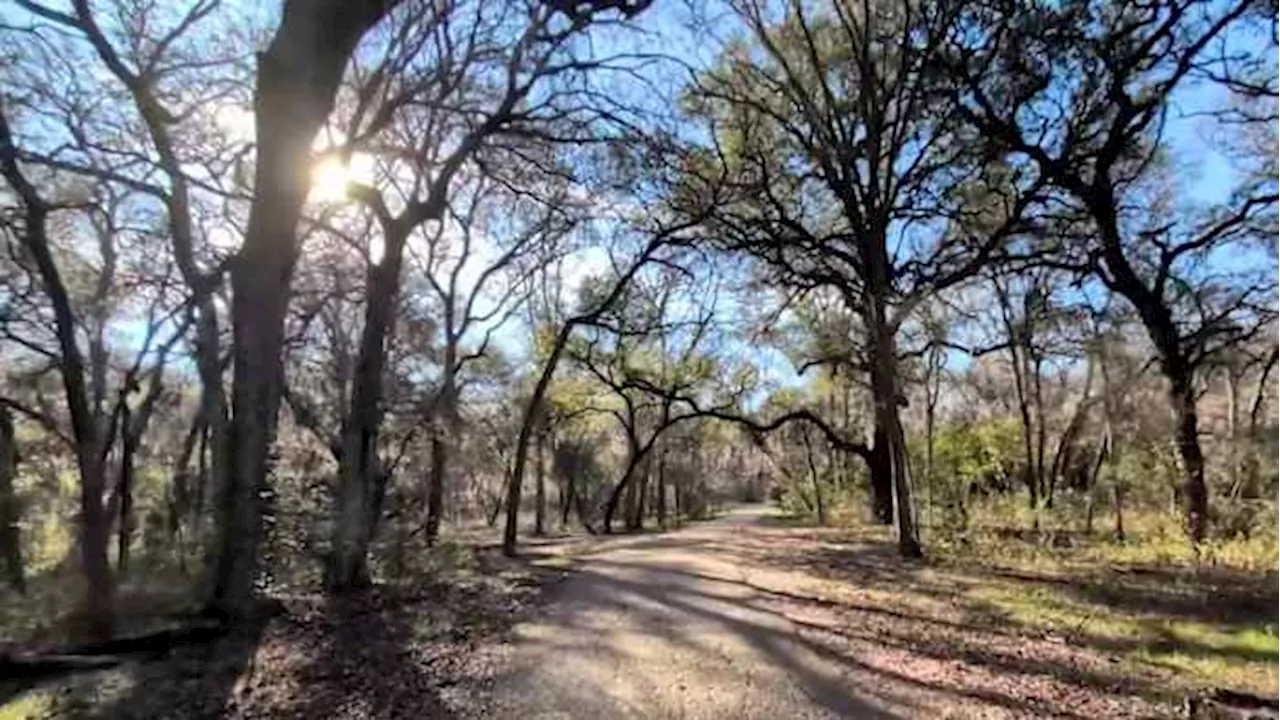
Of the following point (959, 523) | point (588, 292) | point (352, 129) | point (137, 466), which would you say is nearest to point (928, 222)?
point (959, 523)

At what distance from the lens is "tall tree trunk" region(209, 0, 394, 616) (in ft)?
27.1

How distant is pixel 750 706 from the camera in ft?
20.1

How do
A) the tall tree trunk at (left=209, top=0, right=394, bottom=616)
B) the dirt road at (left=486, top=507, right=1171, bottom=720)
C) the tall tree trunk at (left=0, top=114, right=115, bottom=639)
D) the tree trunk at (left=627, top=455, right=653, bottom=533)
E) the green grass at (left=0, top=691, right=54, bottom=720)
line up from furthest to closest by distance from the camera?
the tree trunk at (left=627, top=455, right=653, bottom=533)
the tall tree trunk at (left=0, top=114, right=115, bottom=639)
the tall tree trunk at (left=209, top=0, right=394, bottom=616)
the green grass at (left=0, top=691, right=54, bottom=720)
the dirt road at (left=486, top=507, right=1171, bottom=720)

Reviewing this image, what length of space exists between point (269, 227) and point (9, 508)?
17790 mm

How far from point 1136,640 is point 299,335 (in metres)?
18.0

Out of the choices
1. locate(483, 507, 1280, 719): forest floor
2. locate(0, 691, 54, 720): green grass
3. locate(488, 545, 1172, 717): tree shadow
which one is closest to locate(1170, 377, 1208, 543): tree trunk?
locate(483, 507, 1280, 719): forest floor

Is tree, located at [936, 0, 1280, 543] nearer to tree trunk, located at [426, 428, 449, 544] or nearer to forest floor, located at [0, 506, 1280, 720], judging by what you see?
forest floor, located at [0, 506, 1280, 720]

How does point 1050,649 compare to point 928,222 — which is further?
point 928,222

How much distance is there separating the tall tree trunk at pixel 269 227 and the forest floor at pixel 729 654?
0.93 metres

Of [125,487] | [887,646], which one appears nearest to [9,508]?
[125,487]

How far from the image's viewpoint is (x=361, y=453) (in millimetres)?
11984

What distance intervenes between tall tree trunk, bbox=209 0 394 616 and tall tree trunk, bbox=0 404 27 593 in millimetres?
16427

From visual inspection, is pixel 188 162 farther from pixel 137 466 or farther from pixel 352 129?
pixel 137 466

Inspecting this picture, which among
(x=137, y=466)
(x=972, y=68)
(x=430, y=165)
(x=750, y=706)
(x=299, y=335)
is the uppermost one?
(x=972, y=68)
